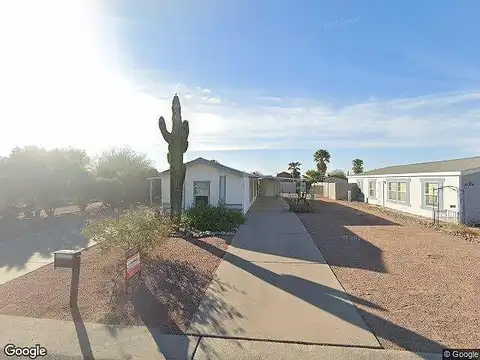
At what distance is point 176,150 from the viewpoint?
1317 cm

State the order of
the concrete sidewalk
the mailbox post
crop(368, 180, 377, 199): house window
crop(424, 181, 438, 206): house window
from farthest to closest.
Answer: crop(368, 180, 377, 199): house window < crop(424, 181, 438, 206): house window < the mailbox post < the concrete sidewalk

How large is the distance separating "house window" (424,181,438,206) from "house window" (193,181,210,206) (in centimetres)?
1201

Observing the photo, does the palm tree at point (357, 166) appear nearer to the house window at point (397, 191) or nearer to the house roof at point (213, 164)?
the house window at point (397, 191)

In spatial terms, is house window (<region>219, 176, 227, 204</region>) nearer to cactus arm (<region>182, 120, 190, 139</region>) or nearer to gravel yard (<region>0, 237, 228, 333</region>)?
cactus arm (<region>182, 120, 190, 139</region>)

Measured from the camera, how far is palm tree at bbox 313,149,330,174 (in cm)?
5634

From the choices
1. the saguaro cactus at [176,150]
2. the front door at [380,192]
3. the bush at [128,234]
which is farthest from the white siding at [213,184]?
the front door at [380,192]

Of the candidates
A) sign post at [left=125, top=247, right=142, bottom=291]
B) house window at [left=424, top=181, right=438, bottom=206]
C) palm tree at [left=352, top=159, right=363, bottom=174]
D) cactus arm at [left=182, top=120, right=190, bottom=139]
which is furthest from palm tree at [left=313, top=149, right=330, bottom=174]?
sign post at [left=125, top=247, right=142, bottom=291]

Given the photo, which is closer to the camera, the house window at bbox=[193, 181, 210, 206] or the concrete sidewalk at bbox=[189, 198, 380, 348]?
the concrete sidewalk at bbox=[189, 198, 380, 348]

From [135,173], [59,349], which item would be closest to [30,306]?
[59,349]

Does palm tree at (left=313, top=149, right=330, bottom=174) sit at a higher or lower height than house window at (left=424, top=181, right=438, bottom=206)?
higher

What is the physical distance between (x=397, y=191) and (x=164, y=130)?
53.5 ft

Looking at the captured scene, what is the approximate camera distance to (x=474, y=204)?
49.3 ft

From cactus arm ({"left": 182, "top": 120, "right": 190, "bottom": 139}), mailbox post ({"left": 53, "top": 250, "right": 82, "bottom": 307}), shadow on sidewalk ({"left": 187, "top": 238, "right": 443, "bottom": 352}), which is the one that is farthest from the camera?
cactus arm ({"left": 182, "top": 120, "right": 190, "bottom": 139})

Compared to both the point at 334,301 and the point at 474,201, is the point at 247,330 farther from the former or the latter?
the point at 474,201
